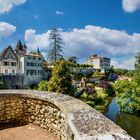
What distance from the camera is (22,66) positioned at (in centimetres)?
4900

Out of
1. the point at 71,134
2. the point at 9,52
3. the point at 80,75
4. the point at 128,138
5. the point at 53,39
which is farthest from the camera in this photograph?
the point at 80,75

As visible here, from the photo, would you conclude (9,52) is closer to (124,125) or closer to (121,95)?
(121,95)

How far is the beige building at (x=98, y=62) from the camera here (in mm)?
104125

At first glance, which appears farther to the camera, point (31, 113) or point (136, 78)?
point (136, 78)

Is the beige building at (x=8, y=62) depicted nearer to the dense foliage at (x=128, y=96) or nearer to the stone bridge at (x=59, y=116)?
the dense foliage at (x=128, y=96)

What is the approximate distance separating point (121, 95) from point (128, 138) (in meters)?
31.8

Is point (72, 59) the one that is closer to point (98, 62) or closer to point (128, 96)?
point (98, 62)

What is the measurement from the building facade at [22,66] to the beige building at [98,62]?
54.0 meters

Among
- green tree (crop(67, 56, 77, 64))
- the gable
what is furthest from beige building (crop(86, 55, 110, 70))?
the gable

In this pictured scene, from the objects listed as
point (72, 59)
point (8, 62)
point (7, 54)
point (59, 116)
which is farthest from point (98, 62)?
point (59, 116)

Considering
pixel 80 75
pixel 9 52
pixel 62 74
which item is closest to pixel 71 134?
pixel 62 74

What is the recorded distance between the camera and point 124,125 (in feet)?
84.8

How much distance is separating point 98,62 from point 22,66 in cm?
6047

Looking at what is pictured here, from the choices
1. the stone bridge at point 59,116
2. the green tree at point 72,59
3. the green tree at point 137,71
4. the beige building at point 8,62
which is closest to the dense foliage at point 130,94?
the green tree at point 137,71
